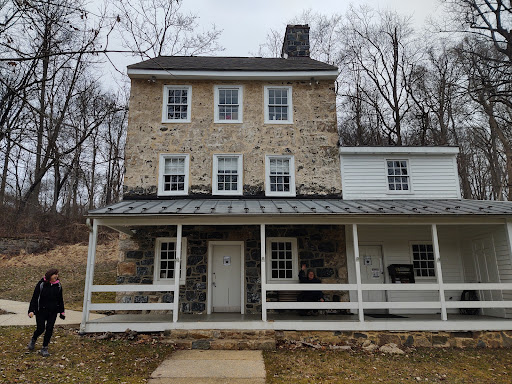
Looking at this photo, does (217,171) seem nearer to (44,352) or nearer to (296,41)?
(44,352)

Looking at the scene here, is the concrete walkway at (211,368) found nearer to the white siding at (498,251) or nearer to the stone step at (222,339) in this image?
the stone step at (222,339)

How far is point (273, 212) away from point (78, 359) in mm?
5109

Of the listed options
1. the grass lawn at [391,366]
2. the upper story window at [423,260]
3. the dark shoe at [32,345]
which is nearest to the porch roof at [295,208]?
the upper story window at [423,260]

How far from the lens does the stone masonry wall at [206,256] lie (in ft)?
35.0

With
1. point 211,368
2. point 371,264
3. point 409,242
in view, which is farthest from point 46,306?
point 409,242

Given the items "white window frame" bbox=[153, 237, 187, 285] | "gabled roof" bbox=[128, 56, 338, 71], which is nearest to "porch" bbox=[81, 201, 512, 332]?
"white window frame" bbox=[153, 237, 187, 285]

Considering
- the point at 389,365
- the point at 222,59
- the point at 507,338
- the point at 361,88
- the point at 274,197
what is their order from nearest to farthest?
the point at 389,365 → the point at 507,338 → the point at 274,197 → the point at 222,59 → the point at 361,88

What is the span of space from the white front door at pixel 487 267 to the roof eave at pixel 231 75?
714cm

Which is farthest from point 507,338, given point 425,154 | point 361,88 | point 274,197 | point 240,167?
point 361,88

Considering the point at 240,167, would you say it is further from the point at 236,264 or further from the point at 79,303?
the point at 79,303

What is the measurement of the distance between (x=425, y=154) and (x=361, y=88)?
1117 cm

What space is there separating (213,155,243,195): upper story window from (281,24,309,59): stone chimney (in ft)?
19.5

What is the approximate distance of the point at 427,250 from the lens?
37.6 feet

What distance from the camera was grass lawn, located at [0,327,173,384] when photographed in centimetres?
595
